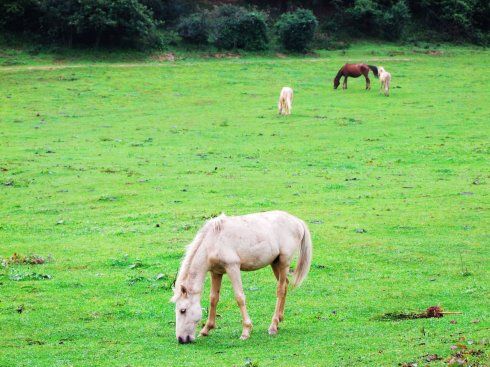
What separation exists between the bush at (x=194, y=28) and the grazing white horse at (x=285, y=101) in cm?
1593

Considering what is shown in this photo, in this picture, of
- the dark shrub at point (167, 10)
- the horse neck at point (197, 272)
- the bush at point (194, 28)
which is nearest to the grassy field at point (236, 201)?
the horse neck at point (197, 272)

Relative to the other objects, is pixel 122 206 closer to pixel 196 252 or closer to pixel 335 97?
pixel 196 252

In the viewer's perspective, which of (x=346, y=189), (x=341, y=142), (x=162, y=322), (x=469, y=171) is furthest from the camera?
(x=341, y=142)

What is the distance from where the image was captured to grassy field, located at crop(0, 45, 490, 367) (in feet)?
36.3

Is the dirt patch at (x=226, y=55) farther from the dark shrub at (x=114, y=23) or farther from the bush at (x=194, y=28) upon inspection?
the dark shrub at (x=114, y=23)

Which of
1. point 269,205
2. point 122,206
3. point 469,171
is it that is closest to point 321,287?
point 269,205

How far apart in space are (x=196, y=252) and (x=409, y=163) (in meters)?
16.8

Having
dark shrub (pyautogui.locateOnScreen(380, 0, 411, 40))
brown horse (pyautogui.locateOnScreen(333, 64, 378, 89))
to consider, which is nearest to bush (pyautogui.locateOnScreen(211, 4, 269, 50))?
dark shrub (pyautogui.locateOnScreen(380, 0, 411, 40))

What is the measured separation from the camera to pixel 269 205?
2050 cm

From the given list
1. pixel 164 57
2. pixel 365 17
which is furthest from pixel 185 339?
pixel 365 17

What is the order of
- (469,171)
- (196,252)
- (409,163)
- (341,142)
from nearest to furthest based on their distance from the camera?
(196,252)
(469,171)
(409,163)
(341,142)

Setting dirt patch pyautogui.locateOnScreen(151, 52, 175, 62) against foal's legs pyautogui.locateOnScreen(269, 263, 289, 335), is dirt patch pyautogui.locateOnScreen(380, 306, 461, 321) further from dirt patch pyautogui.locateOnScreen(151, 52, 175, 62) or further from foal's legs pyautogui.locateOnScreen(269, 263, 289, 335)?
dirt patch pyautogui.locateOnScreen(151, 52, 175, 62)

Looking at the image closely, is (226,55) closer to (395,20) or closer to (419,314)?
(395,20)

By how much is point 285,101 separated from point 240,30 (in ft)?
55.4
